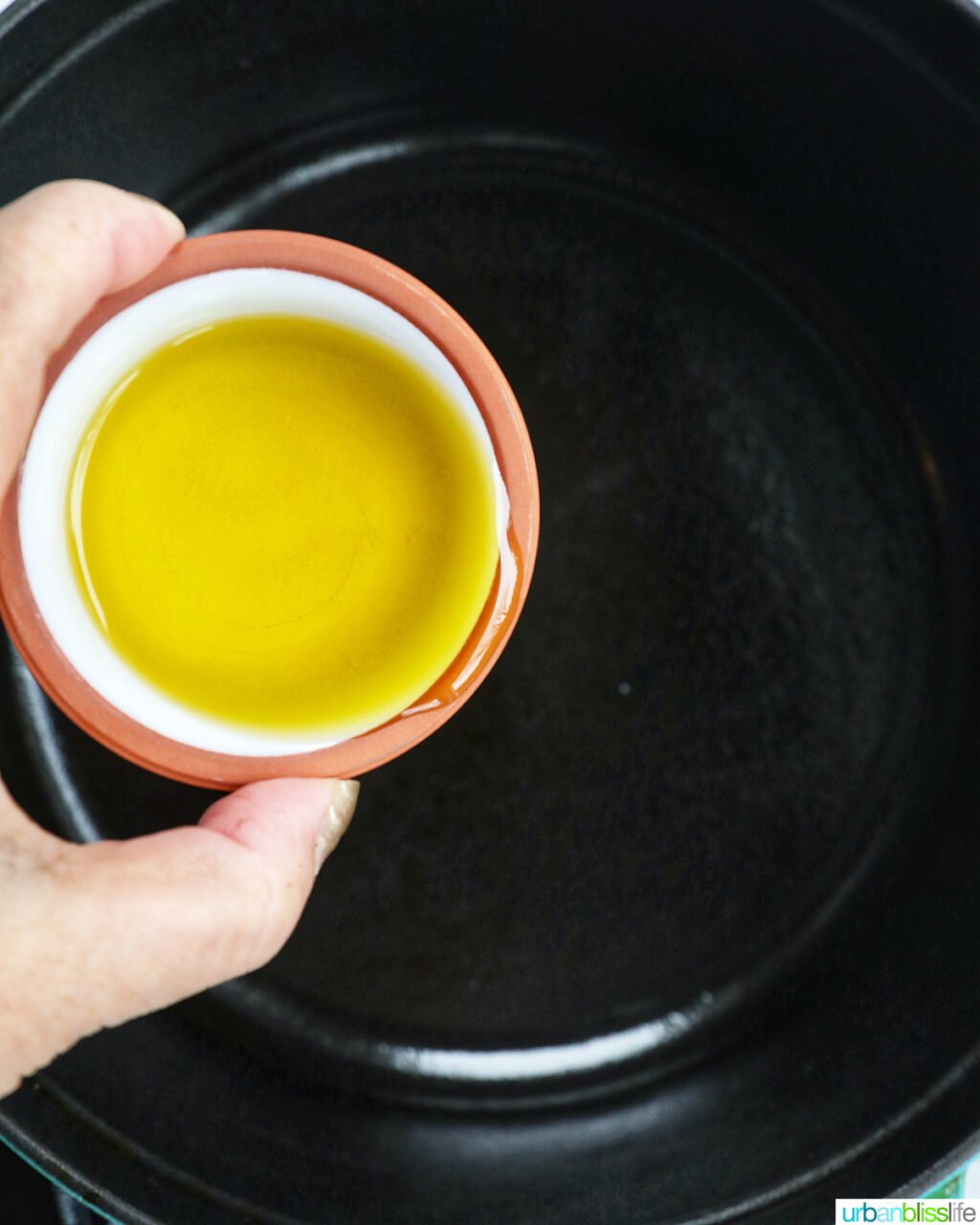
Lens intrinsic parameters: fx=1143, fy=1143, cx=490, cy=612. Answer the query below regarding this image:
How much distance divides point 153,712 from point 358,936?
9.2 inches

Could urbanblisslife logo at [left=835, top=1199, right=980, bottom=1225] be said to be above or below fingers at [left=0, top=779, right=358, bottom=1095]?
below

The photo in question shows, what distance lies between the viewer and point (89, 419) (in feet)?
2.15

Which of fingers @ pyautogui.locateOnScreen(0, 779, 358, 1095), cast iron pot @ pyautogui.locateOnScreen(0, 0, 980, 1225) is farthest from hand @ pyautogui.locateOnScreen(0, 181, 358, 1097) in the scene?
cast iron pot @ pyautogui.locateOnScreen(0, 0, 980, 1225)

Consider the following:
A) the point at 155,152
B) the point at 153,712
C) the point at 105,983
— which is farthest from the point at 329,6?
the point at 105,983

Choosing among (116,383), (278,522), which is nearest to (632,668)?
(278,522)

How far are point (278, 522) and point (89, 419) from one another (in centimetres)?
12

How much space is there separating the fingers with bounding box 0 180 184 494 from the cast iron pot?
14cm

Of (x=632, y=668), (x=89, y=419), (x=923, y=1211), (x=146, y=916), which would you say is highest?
(x=89, y=419)

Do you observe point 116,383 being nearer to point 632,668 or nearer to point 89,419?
point 89,419

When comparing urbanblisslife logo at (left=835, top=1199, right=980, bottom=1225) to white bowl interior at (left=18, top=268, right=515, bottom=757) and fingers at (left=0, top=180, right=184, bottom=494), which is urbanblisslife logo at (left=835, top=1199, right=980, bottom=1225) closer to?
white bowl interior at (left=18, top=268, right=515, bottom=757)

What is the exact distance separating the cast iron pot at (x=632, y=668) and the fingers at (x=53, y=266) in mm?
136

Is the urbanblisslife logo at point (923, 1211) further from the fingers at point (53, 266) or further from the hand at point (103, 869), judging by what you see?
the fingers at point (53, 266)

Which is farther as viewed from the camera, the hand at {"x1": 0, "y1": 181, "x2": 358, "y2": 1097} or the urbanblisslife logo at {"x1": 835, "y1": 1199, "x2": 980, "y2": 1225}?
the urbanblisslife logo at {"x1": 835, "y1": 1199, "x2": 980, "y2": 1225}

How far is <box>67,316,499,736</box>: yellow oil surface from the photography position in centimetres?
66
